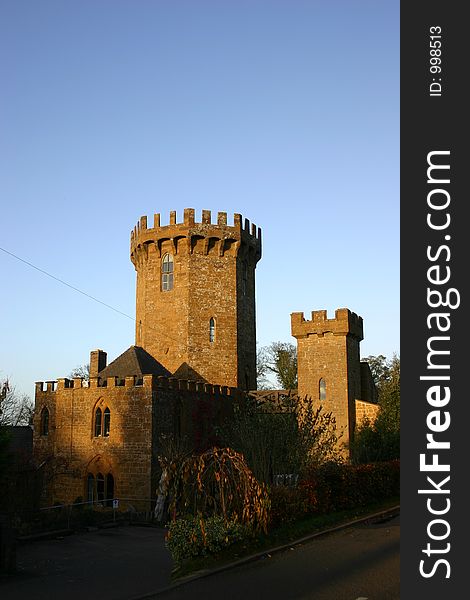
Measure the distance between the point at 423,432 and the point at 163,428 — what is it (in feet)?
87.9

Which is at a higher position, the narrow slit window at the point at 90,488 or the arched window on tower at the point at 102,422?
the arched window on tower at the point at 102,422

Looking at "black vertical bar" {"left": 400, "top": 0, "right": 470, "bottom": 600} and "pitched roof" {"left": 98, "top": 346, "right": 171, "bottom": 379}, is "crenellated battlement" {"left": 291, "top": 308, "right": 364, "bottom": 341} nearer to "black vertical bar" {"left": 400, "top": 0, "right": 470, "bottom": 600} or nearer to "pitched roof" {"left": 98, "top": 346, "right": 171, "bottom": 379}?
"pitched roof" {"left": 98, "top": 346, "right": 171, "bottom": 379}

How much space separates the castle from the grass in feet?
44.3

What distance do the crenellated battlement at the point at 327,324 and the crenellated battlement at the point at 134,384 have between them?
541 cm

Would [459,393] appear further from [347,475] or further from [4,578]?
[347,475]

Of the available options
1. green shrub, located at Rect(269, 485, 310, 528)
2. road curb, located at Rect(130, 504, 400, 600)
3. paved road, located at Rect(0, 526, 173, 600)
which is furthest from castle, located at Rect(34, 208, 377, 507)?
road curb, located at Rect(130, 504, 400, 600)

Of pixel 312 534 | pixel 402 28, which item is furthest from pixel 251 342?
pixel 402 28

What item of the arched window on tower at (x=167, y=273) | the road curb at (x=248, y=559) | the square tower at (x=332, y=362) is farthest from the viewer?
the arched window on tower at (x=167, y=273)

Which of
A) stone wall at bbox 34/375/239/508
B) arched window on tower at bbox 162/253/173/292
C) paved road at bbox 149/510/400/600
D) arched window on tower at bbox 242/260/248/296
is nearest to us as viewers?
paved road at bbox 149/510/400/600

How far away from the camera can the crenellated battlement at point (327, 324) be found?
3578cm

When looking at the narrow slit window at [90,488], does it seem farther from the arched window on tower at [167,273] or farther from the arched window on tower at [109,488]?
the arched window on tower at [167,273]

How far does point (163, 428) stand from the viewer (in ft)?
106

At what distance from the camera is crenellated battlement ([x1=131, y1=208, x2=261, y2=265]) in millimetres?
43156

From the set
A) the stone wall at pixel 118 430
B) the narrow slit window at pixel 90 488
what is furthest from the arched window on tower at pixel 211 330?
the narrow slit window at pixel 90 488
